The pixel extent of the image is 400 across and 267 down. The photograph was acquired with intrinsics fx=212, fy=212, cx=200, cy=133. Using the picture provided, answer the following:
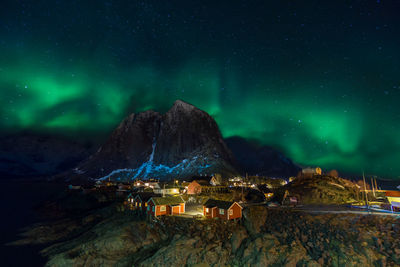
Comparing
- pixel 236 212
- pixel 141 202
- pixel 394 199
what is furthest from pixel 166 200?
pixel 394 199

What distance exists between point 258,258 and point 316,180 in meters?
40.7

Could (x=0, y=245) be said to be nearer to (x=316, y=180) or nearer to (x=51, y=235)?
(x=51, y=235)

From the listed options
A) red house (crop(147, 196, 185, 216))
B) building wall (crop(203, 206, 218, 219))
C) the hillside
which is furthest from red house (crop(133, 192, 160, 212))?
the hillside

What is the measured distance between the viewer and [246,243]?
3155cm

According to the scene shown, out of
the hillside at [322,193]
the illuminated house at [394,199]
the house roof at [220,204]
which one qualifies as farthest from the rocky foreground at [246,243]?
the hillside at [322,193]

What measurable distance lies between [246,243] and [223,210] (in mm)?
7905

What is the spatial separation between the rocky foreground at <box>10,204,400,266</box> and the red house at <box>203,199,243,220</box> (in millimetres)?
1808

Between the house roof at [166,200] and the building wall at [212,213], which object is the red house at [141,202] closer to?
the house roof at [166,200]

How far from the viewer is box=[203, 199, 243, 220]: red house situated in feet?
125

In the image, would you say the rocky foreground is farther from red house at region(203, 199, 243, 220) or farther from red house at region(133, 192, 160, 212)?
red house at region(133, 192, 160, 212)

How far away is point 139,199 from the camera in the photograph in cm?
5369

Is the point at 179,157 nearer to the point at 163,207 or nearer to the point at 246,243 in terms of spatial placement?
the point at 163,207

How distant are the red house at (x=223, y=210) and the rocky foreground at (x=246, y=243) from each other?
1808 mm

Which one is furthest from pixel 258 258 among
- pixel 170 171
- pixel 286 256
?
pixel 170 171
